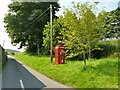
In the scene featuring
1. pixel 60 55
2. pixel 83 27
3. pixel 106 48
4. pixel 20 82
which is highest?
pixel 83 27

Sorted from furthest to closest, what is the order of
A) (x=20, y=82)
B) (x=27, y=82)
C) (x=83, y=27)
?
(x=83, y=27) → (x=20, y=82) → (x=27, y=82)

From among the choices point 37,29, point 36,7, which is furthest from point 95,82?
point 36,7

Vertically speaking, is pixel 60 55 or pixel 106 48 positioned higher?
pixel 106 48

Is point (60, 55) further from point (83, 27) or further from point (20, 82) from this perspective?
point (20, 82)

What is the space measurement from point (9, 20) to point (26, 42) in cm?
690

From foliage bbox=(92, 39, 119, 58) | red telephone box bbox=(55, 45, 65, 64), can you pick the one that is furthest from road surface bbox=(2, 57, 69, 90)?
foliage bbox=(92, 39, 119, 58)

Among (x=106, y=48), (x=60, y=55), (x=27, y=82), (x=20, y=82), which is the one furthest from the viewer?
(x=106, y=48)

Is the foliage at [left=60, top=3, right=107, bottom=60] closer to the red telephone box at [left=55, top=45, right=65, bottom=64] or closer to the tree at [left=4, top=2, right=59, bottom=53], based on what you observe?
the red telephone box at [left=55, top=45, right=65, bottom=64]

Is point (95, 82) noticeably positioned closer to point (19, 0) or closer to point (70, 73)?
point (70, 73)

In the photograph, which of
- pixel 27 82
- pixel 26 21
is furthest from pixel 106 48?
pixel 26 21

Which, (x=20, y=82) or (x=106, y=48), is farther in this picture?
(x=106, y=48)

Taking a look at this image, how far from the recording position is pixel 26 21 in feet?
147

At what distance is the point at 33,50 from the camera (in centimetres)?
5134

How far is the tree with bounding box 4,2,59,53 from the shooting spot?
146ft
